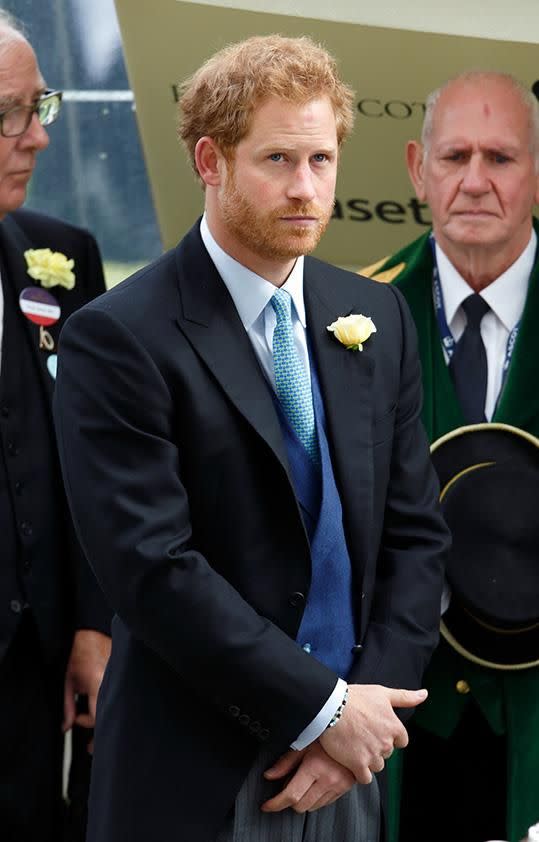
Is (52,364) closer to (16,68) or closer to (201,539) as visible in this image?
(16,68)

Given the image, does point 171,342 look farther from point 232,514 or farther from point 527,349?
point 527,349

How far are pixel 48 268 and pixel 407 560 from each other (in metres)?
1.18

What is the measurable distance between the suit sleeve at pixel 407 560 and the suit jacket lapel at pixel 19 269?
2.87 ft

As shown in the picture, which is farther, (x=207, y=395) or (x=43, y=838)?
(x=43, y=838)

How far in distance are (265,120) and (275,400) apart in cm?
43

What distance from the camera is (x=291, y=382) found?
7.98ft

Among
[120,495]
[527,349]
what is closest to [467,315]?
[527,349]

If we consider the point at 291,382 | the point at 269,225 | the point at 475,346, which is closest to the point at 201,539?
the point at 291,382

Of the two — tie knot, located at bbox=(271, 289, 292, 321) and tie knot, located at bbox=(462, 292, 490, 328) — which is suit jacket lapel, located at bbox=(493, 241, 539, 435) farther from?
tie knot, located at bbox=(271, 289, 292, 321)

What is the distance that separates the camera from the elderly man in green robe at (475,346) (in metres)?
2.99

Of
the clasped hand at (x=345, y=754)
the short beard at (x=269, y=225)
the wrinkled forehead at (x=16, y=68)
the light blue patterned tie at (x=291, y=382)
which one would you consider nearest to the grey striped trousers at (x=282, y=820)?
the clasped hand at (x=345, y=754)

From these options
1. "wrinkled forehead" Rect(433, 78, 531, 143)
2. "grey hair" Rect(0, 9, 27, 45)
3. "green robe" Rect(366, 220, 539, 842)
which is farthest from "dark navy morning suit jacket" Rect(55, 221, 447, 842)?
"grey hair" Rect(0, 9, 27, 45)

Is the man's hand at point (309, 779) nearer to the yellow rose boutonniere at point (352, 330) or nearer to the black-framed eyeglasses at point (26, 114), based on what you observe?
the yellow rose boutonniere at point (352, 330)

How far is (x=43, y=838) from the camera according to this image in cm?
328
